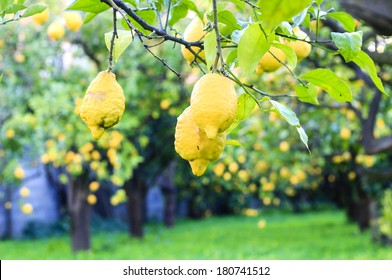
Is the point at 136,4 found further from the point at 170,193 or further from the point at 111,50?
the point at 170,193

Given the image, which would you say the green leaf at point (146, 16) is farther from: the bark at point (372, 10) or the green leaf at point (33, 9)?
the bark at point (372, 10)

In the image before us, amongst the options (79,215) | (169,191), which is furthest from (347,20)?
(169,191)

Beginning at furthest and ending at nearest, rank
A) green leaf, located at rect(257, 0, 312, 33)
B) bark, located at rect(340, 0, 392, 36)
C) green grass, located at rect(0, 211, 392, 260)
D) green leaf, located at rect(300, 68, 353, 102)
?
green grass, located at rect(0, 211, 392, 260), bark, located at rect(340, 0, 392, 36), green leaf, located at rect(300, 68, 353, 102), green leaf, located at rect(257, 0, 312, 33)

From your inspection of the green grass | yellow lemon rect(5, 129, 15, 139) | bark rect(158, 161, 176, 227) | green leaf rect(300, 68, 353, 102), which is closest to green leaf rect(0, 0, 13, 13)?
green leaf rect(300, 68, 353, 102)

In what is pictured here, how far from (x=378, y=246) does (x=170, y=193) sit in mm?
4726

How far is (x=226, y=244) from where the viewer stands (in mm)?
7418

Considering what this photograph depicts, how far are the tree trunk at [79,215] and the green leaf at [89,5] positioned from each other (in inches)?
223

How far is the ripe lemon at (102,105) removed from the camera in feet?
1.99

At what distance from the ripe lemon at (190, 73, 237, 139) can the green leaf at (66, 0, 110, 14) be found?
0.23 m

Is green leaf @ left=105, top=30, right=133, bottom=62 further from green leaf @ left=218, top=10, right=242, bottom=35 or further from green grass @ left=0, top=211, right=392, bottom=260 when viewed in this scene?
green grass @ left=0, top=211, right=392, bottom=260

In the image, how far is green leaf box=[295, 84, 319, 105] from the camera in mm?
685

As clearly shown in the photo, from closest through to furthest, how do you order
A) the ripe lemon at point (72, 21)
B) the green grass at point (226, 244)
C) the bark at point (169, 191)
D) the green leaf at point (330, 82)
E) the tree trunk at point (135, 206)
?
1. the green leaf at point (330, 82)
2. the ripe lemon at point (72, 21)
3. the green grass at point (226, 244)
4. the tree trunk at point (135, 206)
5. the bark at point (169, 191)

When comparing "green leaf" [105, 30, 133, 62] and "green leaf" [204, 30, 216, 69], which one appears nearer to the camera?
"green leaf" [204, 30, 216, 69]

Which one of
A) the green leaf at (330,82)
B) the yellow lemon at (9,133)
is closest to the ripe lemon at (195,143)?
the green leaf at (330,82)
